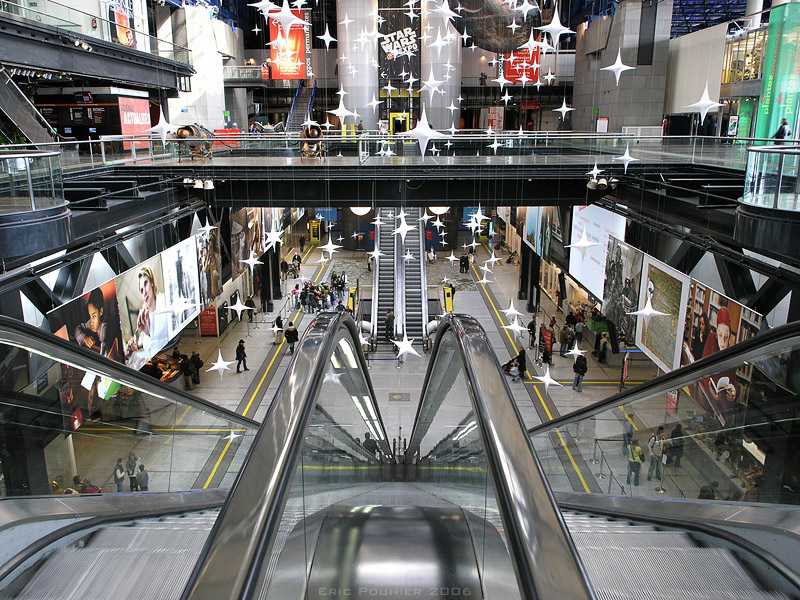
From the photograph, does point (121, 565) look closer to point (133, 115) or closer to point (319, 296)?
point (319, 296)

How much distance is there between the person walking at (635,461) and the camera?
4.45 metres

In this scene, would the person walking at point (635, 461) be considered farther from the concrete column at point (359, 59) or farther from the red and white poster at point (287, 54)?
the concrete column at point (359, 59)

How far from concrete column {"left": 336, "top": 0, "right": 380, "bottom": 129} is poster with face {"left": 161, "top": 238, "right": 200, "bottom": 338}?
1810 cm

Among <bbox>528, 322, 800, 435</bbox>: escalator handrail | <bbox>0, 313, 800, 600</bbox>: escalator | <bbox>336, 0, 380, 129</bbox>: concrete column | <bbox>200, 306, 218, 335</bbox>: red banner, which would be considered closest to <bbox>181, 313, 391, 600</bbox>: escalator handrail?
<bbox>0, 313, 800, 600</bbox>: escalator

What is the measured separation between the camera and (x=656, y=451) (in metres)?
4.52

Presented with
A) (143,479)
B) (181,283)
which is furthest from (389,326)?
(143,479)

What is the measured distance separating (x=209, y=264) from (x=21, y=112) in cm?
513

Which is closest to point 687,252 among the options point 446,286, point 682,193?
point 682,193

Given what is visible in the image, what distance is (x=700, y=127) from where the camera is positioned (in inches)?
1048

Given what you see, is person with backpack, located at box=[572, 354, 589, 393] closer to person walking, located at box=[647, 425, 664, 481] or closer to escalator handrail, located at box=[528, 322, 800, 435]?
person walking, located at box=[647, 425, 664, 481]

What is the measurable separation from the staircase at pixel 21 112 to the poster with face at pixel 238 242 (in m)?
4.56

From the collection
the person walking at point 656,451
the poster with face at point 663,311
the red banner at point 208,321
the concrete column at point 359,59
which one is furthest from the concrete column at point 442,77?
the person walking at point 656,451

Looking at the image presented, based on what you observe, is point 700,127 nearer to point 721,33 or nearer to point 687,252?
point 721,33

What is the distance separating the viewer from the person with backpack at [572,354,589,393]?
14.0 metres
